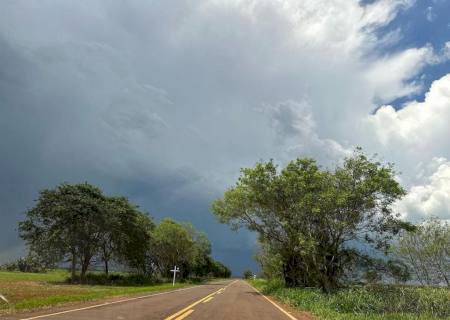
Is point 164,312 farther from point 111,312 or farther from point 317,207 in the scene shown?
point 317,207

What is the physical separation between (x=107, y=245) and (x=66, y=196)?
39.4 feet

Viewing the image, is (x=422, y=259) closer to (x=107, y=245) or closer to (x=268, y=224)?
(x=268, y=224)

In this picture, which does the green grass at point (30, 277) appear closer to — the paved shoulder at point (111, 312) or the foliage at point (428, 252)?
the paved shoulder at point (111, 312)

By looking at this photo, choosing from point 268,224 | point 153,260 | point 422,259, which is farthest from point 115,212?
point 422,259

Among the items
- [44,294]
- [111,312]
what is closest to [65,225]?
[44,294]

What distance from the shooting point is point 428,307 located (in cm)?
2114

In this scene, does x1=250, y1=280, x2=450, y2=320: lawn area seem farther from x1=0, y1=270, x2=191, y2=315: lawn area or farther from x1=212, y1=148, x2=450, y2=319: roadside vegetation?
x1=0, y1=270, x2=191, y2=315: lawn area

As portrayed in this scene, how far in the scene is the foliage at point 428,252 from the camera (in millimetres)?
46619

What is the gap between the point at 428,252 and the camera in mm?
47312

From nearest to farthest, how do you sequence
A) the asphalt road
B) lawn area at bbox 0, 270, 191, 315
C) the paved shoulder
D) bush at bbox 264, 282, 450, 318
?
the paved shoulder < the asphalt road < lawn area at bbox 0, 270, 191, 315 < bush at bbox 264, 282, 450, 318

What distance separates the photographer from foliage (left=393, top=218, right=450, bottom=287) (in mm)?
46619

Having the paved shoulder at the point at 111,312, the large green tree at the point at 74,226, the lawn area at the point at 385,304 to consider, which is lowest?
the paved shoulder at the point at 111,312

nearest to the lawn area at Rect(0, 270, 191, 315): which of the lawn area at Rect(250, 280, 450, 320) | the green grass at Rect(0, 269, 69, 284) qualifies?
the green grass at Rect(0, 269, 69, 284)

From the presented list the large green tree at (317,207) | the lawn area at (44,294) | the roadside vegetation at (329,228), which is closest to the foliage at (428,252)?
the roadside vegetation at (329,228)
